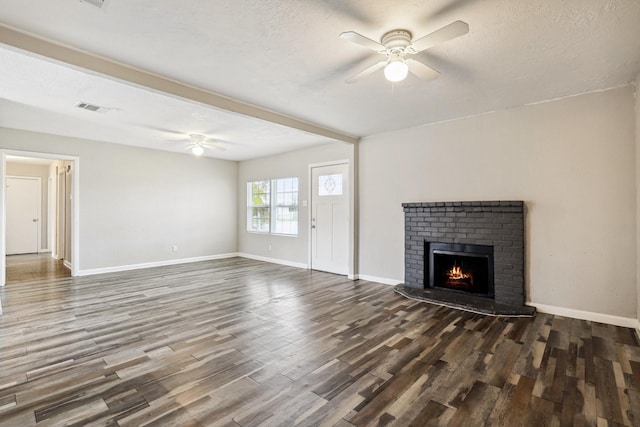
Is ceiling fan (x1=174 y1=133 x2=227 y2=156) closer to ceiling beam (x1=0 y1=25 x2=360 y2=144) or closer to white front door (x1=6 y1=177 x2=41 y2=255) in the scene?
ceiling beam (x1=0 y1=25 x2=360 y2=144)

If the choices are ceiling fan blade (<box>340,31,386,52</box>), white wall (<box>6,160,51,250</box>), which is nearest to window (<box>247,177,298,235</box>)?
ceiling fan blade (<box>340,31,386,52</box>)

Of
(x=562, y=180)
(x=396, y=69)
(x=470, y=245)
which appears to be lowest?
(x=470, y=245)

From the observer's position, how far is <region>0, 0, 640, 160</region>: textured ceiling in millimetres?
2086

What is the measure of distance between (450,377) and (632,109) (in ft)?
11.4

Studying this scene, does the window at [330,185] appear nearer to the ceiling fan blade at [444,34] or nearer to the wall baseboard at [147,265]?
the wall baseboard at [147,265]

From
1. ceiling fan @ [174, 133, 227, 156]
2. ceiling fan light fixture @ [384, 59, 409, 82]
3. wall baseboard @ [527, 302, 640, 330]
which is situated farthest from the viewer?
ceiling fan @ [174, 133, 227, 156]

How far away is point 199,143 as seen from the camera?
5.90 meters

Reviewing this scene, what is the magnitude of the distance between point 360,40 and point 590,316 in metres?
3.91

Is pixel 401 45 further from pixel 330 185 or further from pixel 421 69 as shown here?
pixel 330 185

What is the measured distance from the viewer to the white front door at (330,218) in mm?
5926

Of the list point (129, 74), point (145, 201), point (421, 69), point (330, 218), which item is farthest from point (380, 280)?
point (145, 201)

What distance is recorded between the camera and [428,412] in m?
1.89

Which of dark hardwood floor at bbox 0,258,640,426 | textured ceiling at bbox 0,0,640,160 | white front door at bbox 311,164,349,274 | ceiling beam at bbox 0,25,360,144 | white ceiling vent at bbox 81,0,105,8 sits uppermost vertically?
textured ceiling at bbox 0,0,640,160

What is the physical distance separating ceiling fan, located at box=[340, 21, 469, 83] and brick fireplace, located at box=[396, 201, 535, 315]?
2253 mm
